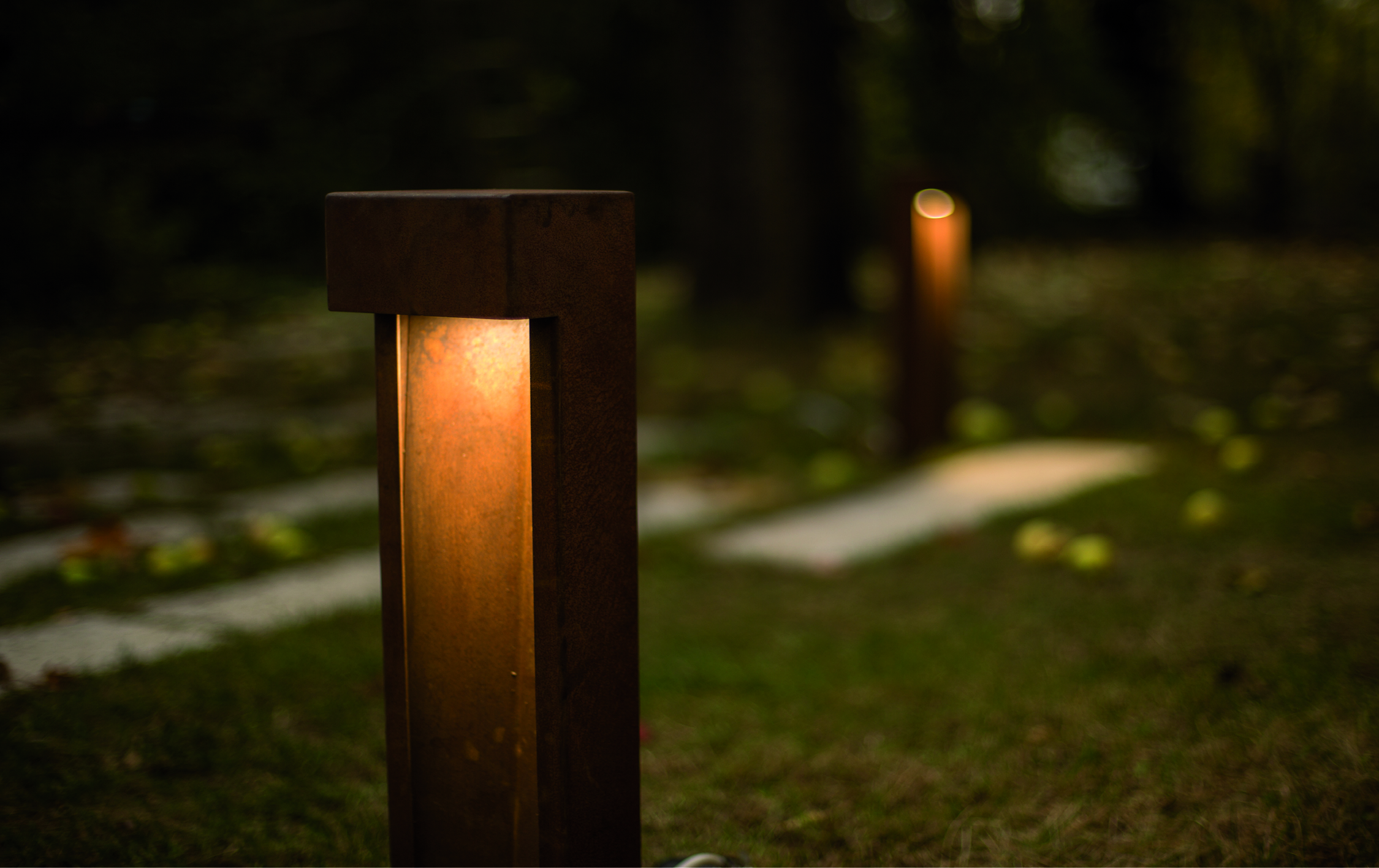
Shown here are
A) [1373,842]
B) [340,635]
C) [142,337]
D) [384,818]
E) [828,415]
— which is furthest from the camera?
[142,337]

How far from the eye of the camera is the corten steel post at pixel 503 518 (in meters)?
1.58

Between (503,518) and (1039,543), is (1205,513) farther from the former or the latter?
(503,518)

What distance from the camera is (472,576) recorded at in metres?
1.71

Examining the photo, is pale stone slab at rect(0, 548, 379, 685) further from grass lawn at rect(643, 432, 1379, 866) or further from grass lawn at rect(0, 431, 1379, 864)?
grass lawn at rect(643, 432, 1379, 866)

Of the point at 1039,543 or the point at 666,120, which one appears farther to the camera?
the point at 666,120

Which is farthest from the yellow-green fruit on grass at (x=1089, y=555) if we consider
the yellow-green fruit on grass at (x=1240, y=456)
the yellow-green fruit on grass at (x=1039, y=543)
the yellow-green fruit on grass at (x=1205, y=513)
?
the yellow-green fruit on grass at (x=1240, y=456)

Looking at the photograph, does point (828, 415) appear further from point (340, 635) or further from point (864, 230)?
point (864, 230)

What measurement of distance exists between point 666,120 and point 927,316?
905cm

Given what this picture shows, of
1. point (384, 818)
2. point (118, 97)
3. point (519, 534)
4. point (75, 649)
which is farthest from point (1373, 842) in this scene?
point (118, 97)

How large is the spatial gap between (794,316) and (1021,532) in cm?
403

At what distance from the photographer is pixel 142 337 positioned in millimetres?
6832

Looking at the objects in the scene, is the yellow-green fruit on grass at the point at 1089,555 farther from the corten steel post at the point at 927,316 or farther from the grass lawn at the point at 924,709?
the corten steel post at the point at 927,316

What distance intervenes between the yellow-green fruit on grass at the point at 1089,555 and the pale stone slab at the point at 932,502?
0.52m

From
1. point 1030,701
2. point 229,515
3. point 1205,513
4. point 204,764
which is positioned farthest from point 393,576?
point 1205,513
